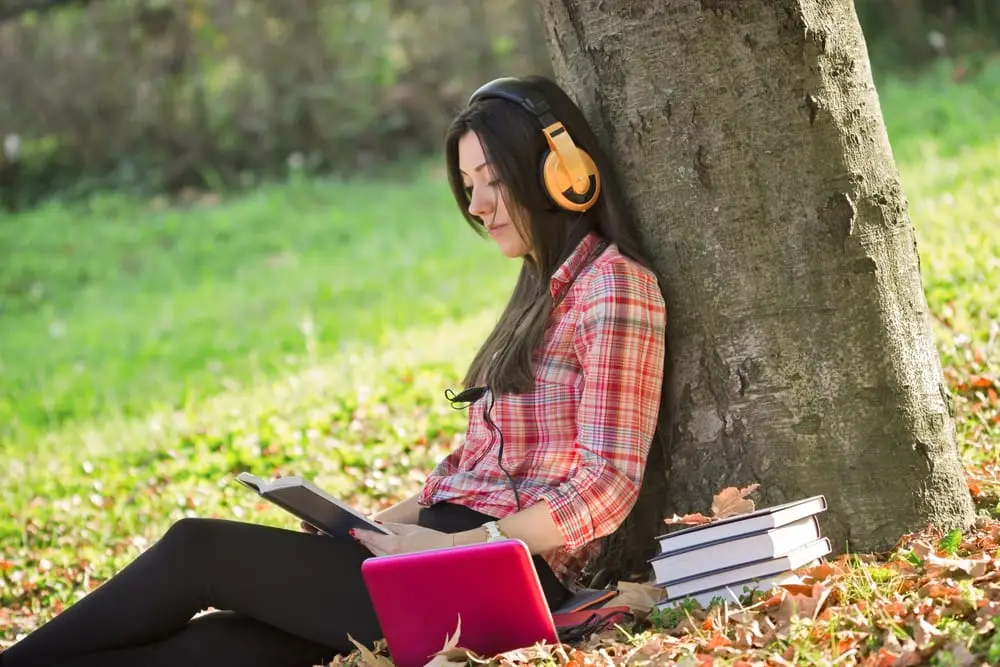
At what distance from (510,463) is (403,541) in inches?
16.0

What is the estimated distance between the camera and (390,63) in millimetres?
15305

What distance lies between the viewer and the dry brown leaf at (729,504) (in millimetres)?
3119

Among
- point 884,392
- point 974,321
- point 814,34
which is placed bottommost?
point 974,321

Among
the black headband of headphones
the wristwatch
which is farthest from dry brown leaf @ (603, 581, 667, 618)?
the black headband of headphones

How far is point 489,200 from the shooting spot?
3.51 meters

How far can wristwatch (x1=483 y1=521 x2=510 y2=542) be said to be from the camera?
3.19m

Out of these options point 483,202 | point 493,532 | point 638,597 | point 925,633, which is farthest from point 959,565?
point 483,202

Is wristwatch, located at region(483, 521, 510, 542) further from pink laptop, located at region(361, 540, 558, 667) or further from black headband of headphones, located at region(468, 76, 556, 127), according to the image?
black headband of headphones, located at region(468, 76, 556, 127)

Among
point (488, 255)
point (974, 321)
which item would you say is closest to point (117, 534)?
point (974, 321)

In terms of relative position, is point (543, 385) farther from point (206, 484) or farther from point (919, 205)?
point (919, 205)

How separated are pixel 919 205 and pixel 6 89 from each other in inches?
435

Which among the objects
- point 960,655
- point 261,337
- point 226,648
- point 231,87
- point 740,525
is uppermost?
point 231,87

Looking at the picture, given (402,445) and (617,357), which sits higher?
(617,357)

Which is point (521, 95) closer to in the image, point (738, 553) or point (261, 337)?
point (738, 553)
